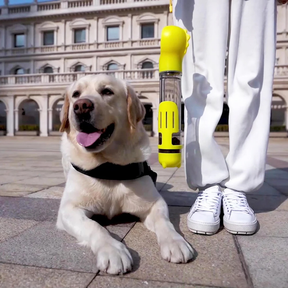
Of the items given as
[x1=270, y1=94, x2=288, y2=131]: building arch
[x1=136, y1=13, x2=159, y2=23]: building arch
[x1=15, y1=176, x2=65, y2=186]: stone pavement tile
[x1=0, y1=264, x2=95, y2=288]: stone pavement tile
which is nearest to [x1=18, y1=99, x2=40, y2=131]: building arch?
[x1=136, y1=13, x2=159, y2=23]: building arch

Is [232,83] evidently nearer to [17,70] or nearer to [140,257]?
[140,257]

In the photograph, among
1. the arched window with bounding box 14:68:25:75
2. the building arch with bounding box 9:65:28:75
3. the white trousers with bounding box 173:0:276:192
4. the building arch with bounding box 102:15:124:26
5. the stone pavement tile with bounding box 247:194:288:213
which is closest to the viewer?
the white trousers with bounding box 173:0:276:192

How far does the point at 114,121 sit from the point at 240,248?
110 centimetres

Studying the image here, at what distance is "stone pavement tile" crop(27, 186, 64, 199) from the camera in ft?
9.06

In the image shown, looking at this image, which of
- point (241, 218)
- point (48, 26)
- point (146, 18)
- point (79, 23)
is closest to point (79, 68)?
point (79, 23)

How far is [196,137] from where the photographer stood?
210cm

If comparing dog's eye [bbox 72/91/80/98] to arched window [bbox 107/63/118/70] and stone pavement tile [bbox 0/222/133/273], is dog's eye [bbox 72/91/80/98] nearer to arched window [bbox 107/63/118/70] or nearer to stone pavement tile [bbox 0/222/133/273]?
stone pavement tile [bbox 0/222/133/273]

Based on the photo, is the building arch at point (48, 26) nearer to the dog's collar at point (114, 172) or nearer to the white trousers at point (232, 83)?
the white trousers at point (232, 83)

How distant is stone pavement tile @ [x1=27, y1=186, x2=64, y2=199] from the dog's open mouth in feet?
3.53

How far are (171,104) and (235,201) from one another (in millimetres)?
765

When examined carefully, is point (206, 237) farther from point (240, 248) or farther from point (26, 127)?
point (26, 127)

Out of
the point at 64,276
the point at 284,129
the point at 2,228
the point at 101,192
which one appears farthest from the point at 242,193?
the point at 284,129

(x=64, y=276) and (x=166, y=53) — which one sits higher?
(x=166, y=53)

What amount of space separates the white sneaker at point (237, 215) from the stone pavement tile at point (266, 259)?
2.3 inches
